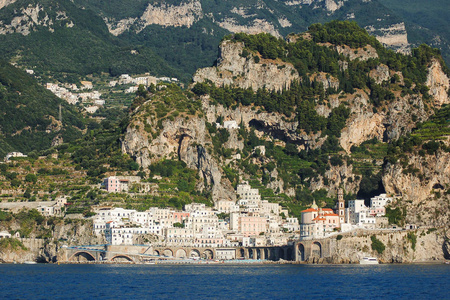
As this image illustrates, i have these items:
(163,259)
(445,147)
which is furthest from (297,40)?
(163,259)

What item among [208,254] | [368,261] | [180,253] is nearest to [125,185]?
[180,253]

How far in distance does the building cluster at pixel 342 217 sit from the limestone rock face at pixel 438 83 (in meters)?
47.1

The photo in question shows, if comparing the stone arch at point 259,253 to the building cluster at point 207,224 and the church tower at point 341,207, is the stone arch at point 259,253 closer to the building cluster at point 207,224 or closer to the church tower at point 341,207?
the building cluster at point 207,224

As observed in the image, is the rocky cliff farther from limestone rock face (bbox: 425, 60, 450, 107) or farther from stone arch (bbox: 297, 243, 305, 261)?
limestone rock face (bbox: 425, 60, 450, 107)

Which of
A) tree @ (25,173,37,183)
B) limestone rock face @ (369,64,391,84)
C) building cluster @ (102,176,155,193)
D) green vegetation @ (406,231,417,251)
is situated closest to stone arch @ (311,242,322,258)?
green vegetation @ (406,231,417,251)

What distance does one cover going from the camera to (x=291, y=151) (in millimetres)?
176250

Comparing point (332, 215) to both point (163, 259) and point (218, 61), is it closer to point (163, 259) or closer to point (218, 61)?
point (163, 259)

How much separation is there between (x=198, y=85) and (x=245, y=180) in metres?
22.5

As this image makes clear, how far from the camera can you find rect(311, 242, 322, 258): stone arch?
138625 mm

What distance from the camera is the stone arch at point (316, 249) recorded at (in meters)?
139

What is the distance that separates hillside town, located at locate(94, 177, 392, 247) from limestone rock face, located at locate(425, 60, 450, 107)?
1824 inches

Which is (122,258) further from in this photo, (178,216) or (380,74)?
(380,74)

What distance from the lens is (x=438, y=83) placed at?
193625 mm

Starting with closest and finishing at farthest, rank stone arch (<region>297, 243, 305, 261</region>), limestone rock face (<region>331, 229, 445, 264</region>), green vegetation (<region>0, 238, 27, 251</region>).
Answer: limestone rock face (<region>331, 229, 445, 264</region>) → green vegetation (<region>0, 238, 27, 251</region>) → stone arch (<region>297, 243, 305, 261</region>)
